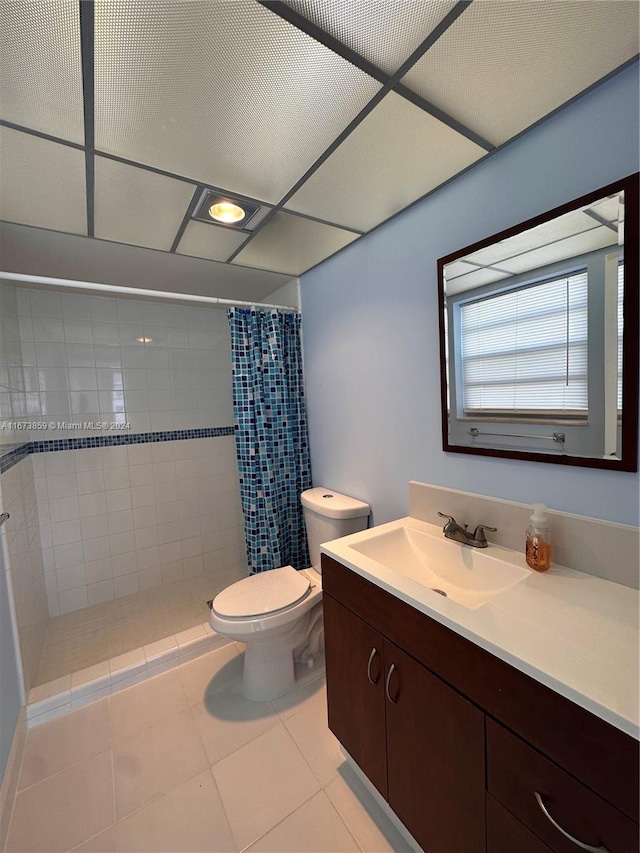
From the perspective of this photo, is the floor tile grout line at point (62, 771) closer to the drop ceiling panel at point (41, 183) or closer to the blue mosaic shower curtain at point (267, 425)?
the blue mosaic shower curtain at point (267, 425)

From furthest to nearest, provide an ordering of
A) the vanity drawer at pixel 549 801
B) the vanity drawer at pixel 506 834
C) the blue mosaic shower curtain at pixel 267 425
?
the blue mosaic shower curtain at pixel 267 425
the vanity drawer at pixel 506 834
the vanity drawer at pixel 549 801

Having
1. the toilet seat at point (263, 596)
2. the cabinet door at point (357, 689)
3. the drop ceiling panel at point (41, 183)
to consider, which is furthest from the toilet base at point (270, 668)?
the drop ceiling panel at point (41, 183)

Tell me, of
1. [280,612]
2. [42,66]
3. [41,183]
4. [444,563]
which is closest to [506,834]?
[444,563]

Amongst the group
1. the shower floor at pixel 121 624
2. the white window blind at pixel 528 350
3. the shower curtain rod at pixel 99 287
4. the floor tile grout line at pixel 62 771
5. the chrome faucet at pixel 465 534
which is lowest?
the floor tile grout line at pixel 62 771

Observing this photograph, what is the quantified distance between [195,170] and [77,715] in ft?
7.51

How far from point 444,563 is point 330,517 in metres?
0.66

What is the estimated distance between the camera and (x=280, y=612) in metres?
1.51

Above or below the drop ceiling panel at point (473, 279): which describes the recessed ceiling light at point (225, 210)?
above

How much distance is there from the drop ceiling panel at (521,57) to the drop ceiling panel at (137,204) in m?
0.87

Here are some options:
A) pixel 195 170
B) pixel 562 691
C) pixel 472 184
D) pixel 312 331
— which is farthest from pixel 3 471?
pixel 472 184

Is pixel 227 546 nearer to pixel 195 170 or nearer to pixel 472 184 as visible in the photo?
pixel 195 170

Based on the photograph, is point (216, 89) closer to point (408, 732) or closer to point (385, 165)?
point (385, 165)

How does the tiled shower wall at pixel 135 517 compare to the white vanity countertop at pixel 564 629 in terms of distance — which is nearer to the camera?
the white vanity countertop at pixel 564 629

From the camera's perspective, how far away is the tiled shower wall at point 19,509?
154cm
